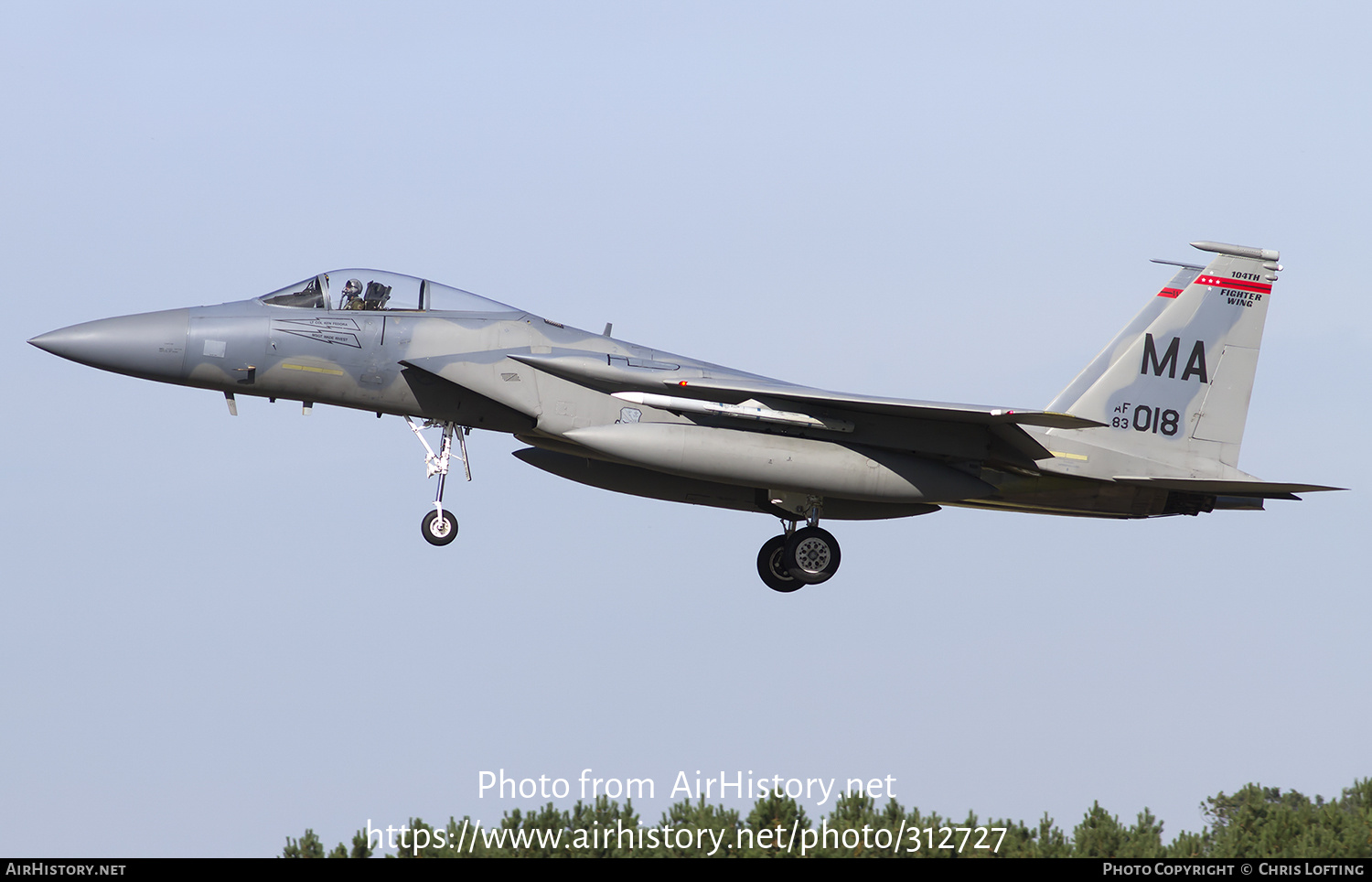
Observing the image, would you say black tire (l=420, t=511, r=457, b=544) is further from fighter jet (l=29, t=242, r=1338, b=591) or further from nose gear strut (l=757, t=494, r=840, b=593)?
nose gear strut (l=757, t=494, r=840, b=593)

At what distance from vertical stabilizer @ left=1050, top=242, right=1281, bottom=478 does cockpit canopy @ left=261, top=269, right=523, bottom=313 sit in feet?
25.7

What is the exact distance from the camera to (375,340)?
1712 cm

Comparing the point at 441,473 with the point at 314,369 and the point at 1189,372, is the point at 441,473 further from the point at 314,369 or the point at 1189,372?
the point at 1189,372

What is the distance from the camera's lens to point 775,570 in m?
19.0

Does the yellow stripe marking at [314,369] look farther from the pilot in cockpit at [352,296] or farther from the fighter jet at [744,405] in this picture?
the pilot in cockpit at [352,296]

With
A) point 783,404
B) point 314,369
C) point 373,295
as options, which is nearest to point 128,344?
point 314,369

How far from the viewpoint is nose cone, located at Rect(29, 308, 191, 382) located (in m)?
16.2

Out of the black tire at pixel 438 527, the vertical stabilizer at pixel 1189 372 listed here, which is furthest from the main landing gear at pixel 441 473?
the vertical stabilizer at pixel 1189 372

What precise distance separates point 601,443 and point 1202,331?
8.32 meters

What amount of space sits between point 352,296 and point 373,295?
237 millimetres
